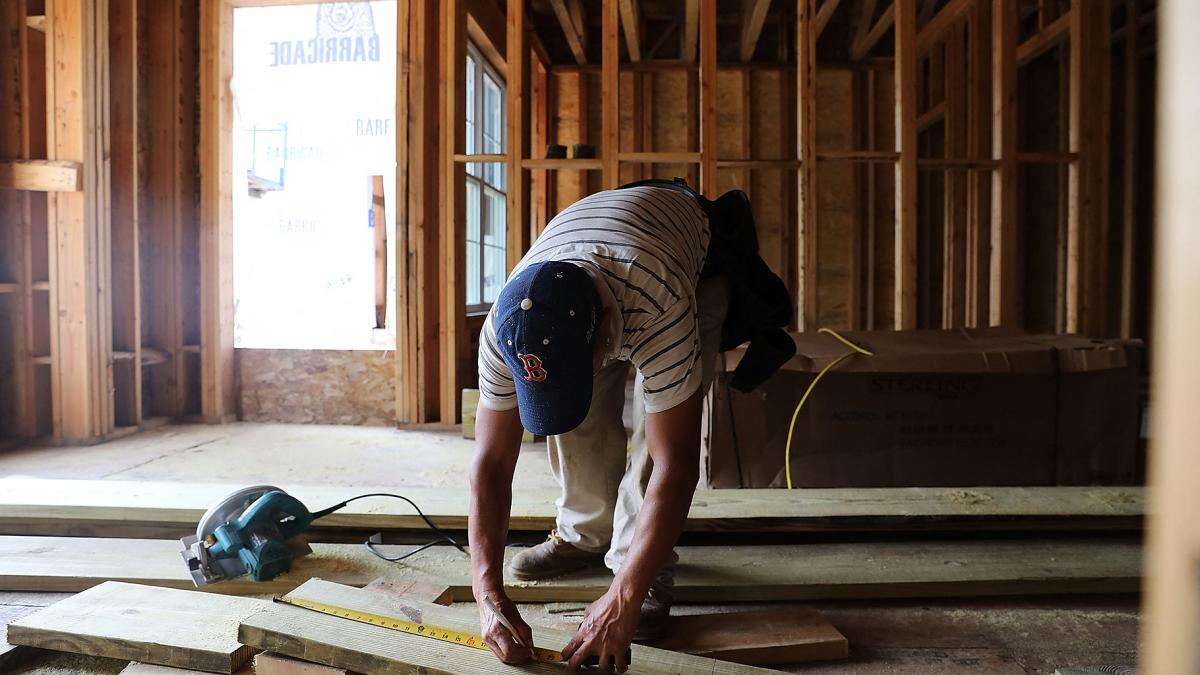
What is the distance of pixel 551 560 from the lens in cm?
207

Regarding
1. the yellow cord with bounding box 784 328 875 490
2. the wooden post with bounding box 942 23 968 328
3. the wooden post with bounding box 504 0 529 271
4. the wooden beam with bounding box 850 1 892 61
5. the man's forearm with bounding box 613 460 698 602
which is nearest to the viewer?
the man's forearm with bounding box 613 460 698 602

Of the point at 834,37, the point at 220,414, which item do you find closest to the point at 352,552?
the point at 220,414

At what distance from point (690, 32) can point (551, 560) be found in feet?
19.5

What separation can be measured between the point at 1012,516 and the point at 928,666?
0.80m

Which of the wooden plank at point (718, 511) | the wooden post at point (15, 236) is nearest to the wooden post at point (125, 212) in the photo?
the wooden post at point (15, 236)

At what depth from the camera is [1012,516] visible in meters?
2.31

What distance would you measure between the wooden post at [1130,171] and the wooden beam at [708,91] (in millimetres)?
4002

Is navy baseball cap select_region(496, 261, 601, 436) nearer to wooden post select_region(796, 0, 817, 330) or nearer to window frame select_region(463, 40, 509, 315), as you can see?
wooden post select_region(796, 0, 817, 330)


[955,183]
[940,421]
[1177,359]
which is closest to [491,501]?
[1177,359]

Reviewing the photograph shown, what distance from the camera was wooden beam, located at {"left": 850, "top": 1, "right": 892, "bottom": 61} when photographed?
6.33m

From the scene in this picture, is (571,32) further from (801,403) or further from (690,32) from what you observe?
(801,403)

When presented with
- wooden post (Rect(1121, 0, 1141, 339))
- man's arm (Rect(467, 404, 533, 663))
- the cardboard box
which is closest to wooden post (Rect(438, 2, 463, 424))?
the cardboard box

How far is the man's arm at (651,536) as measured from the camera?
1.40 metres

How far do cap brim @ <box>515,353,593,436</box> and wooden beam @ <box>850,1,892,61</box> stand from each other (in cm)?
583
